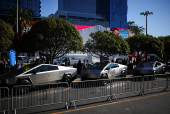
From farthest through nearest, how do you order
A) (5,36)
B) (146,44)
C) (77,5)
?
(77,5), (146,44), (5,36)

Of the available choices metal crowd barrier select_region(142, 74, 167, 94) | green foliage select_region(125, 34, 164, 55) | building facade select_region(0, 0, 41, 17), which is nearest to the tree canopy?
metal crowd barrier select_region(142, 74, 167, 94)

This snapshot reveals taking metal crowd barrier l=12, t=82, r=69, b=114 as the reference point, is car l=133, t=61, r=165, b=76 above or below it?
above

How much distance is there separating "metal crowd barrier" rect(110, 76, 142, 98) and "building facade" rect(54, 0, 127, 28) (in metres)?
86.6

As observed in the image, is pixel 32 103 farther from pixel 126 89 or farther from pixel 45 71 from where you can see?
pixel 126 89

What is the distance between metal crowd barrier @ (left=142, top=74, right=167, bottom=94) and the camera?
25.0 ft

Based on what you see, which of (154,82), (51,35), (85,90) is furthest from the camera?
(51,35)

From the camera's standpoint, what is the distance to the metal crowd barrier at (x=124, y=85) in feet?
22.7

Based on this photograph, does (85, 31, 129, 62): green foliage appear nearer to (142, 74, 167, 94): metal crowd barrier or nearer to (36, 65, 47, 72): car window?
(142, 74, 167, 94): metal crowd barrier

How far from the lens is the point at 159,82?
26.3 ft

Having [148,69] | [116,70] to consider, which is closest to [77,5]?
[148,69]

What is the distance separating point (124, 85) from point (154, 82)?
1.92 metres

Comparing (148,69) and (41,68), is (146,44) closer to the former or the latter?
(148,69)

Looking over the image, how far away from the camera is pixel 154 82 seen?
7.87 meters

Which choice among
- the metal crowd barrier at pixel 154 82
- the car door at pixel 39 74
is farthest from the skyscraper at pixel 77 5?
the metal crowd barrier at pixel 154 82
